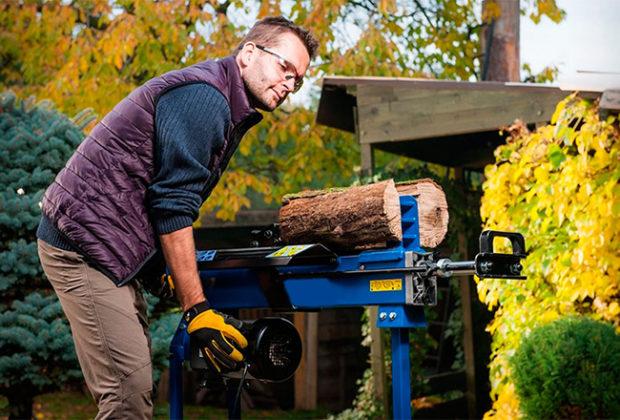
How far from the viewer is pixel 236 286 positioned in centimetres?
385

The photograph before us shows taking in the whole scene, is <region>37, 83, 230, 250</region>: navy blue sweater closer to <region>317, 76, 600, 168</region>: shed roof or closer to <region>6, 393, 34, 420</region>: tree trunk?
<region>6, 393, 34, 420</region>: tree trunk

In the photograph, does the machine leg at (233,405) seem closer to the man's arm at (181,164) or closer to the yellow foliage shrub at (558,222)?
the man's arm at (181,164)

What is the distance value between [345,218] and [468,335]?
217 inches

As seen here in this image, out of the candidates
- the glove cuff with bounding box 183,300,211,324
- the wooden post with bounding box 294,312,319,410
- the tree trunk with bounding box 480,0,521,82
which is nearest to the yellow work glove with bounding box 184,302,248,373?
the glove cuff with bounding box 183,300,211,324

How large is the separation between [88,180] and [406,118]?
494 centimetres

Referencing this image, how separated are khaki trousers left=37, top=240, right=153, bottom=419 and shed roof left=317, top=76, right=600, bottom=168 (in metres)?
4.54

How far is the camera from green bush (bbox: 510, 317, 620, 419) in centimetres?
504

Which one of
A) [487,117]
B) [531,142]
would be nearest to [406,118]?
[487,117]

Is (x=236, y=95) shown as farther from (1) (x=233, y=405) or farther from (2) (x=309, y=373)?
(2) (x=309, y=373)

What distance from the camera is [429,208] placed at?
3867 millimetres

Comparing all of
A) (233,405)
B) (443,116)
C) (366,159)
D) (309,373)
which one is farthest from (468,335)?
(233,405)

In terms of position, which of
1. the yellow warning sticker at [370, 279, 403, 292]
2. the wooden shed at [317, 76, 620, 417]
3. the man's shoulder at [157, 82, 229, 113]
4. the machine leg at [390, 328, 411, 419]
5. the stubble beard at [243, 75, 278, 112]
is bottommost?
the machine leg at [390, 328, 411, 419]

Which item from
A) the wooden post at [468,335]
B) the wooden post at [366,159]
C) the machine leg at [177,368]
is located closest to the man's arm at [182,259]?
the machine leg at [177,368]

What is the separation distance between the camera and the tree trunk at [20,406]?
6.09 m
